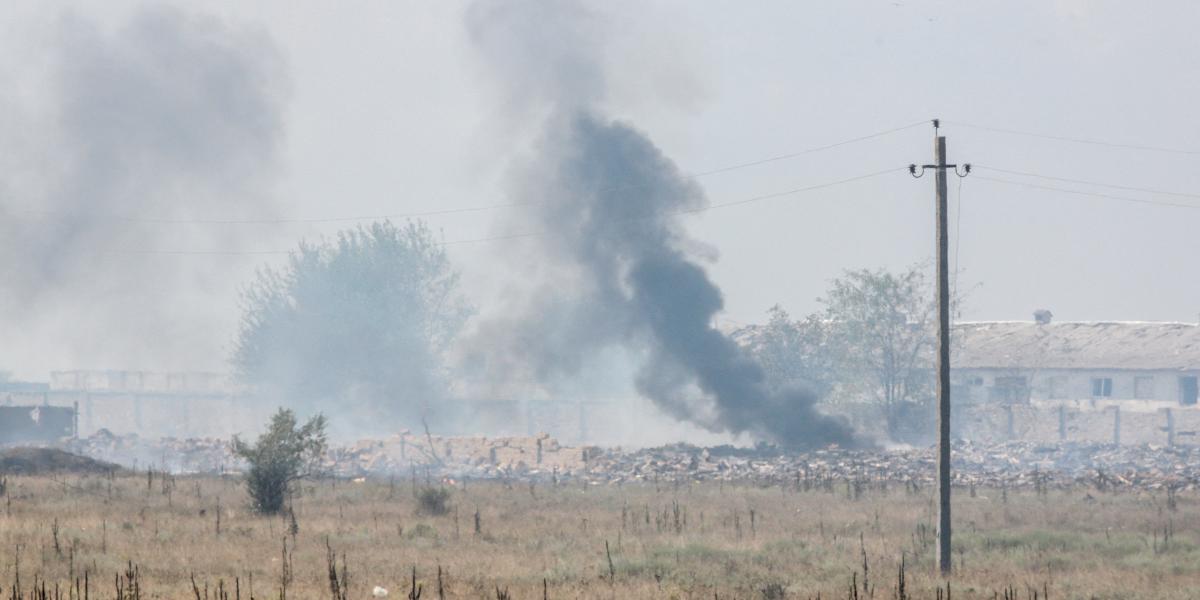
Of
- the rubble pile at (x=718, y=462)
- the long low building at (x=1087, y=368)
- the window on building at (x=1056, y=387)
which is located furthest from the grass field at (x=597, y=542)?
the window on building at (x=1056, y=387)

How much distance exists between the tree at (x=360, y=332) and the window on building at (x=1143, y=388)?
3796 centimetres

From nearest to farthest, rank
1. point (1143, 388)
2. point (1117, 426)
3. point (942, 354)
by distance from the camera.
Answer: point (942, 354), point (1117, 426), point (1143, 388)

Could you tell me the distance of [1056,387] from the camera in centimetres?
7819

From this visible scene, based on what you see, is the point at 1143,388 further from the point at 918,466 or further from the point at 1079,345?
the point at 918,466

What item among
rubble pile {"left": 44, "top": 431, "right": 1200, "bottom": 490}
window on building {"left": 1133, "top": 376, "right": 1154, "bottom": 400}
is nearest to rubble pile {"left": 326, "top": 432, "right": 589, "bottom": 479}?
rubble pile {"left": 44, "top": 431, "right": 1200, "bottom": 490}

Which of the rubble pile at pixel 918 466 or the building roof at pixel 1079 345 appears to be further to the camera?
the building roof at pixel 1079 345

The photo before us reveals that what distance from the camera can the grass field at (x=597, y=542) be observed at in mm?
17797

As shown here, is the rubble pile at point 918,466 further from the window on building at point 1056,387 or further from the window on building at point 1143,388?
the window on building at point 1056,387

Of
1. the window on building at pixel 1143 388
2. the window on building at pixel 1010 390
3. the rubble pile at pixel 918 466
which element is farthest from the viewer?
the window on building at pixel 1143 388

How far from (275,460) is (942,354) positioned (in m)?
14.7

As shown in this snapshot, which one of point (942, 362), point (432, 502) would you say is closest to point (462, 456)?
point (432, 502)

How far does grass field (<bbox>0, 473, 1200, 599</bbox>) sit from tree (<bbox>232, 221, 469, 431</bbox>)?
43955mm

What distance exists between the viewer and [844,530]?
26.2 metres

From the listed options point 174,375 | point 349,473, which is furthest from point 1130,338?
point 174,375
